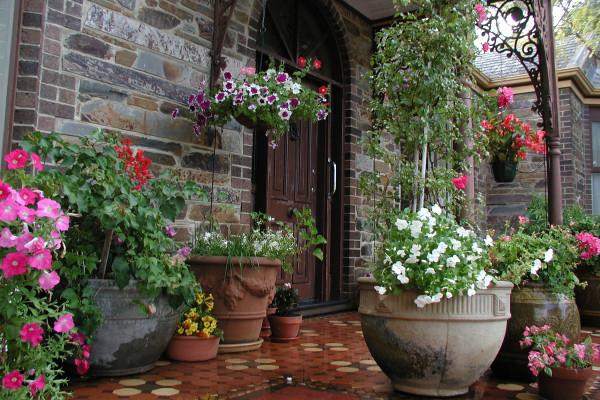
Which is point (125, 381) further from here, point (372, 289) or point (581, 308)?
point (581, 308)

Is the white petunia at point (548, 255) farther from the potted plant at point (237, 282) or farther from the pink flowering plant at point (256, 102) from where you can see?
the pink flowering plant at point (256, 102)

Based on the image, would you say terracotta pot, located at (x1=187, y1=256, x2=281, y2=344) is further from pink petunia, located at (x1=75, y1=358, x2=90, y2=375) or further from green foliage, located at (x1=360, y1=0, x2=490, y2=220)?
pink petunia, located at (x1=75, y1=358, x2=90, y2=375)

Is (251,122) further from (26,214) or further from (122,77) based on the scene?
(26,214)

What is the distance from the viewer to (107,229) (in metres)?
2.47

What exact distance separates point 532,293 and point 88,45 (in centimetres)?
283

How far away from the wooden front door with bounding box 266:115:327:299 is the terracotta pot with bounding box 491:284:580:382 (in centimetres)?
220

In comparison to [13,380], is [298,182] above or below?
above

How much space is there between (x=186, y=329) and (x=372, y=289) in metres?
1.16

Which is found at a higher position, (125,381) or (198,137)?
(198,137)

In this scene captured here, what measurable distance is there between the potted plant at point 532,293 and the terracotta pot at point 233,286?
1.36 m

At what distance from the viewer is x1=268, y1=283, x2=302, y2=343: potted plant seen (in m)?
3.62

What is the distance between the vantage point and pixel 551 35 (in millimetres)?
4551

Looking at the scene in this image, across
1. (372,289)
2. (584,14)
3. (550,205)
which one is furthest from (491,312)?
(584,14)

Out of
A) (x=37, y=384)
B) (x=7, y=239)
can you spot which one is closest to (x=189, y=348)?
(x=37, y=384)
